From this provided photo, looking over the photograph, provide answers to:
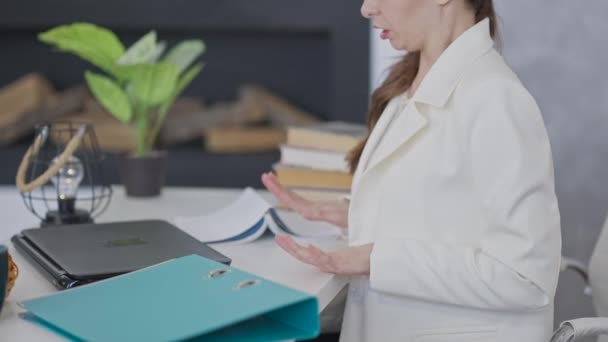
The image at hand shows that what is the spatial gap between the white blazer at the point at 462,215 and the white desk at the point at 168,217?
0.09m

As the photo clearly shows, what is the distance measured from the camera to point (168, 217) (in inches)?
71.6

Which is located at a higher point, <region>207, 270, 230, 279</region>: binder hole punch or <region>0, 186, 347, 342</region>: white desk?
<region>207, 270, 230, 279</region>: binder hole punch

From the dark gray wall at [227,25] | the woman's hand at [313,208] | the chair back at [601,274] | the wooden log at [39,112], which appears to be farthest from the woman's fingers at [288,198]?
the wooden log at [39,112]

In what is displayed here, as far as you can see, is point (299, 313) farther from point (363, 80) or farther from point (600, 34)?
point (363, 80)

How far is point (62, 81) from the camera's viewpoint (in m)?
3.71

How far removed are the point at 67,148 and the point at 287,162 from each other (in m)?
0.52

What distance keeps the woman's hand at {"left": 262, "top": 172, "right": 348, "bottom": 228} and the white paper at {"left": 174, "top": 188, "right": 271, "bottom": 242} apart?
3 centimetres

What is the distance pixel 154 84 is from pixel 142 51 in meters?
0.07

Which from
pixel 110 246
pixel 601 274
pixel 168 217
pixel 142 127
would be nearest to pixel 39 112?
pixel 142 127

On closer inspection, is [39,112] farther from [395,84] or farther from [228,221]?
[395,84]

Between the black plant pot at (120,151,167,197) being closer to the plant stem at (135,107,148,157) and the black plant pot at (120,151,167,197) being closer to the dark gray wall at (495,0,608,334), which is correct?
the plant stem at (135,107,148,157)

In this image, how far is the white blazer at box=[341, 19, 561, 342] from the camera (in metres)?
1.28

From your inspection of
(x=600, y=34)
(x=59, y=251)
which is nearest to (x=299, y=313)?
(x=59, y=251)

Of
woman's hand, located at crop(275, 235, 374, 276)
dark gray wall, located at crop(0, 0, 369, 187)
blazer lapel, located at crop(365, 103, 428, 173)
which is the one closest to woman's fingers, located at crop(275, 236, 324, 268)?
woman's hand, located at crop(275, 235, 374, 276)
